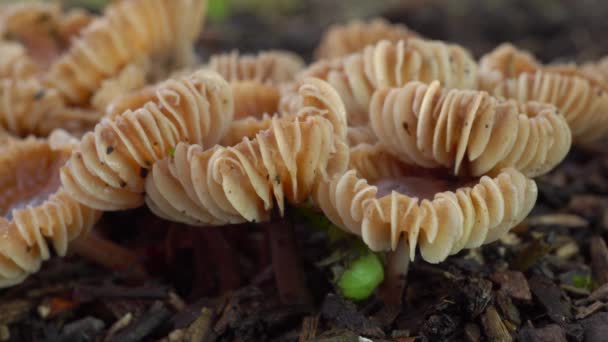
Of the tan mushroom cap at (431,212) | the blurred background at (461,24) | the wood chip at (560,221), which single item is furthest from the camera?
the blurred background at (461,24)

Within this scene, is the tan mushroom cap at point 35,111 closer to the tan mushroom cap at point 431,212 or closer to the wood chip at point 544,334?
the tan mushroom cap at point 431,212

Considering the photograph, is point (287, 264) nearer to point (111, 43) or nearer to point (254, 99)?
point (254, 99)

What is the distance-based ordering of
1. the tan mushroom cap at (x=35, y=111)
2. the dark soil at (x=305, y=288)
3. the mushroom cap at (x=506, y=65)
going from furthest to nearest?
the tan mushroom cap at (x=35, y=111) → the mushroom cap at (x=506, y=65) → the dark soil at (x=305, y=288)

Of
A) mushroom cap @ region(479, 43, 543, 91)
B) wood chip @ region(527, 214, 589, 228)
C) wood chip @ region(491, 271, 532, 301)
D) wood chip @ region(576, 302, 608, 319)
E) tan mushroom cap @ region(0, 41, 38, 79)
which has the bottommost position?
wood chip @ region(527, 214, 589, 228)

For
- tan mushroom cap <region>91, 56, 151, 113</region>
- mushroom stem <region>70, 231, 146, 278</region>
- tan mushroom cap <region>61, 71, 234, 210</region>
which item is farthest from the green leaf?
tan mushroom cap <region>91, 56, 151, 113</region>

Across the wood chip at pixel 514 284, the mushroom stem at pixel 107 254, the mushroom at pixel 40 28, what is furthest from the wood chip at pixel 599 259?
the mushroom at pixel 40 28

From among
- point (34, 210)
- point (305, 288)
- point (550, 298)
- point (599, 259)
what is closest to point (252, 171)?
point (305, 288)

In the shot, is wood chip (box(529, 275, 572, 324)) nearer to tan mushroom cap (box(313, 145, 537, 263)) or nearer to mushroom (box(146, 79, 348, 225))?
tan mushroom cap (box(313, 145, 537, 263))
